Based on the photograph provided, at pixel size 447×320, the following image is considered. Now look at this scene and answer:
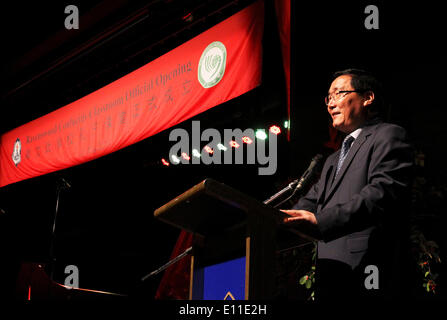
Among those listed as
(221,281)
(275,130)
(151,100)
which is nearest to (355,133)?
(221,281)

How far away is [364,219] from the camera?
1750mm

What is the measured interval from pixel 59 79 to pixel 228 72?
3.26m

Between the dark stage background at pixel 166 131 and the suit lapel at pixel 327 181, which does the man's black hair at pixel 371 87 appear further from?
the dark stage background at pixel 166 131

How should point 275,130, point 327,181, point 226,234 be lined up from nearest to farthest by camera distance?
point 226,234 → point 327,181 → point 275,130

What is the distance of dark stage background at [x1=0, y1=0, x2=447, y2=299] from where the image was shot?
3.86m

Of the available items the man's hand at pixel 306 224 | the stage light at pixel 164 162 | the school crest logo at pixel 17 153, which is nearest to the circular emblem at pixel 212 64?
the man's hand at pixel 306 224

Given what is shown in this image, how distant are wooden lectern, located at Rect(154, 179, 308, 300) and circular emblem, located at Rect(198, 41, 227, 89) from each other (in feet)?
6.39

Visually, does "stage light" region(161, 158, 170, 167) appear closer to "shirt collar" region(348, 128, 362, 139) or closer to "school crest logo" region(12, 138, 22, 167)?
"school crest logo" region(12, 138, 22, 167)

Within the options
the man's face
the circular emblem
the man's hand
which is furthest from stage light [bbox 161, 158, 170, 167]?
the man's hand

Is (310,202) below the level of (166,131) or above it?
below

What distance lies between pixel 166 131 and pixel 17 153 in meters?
2.06

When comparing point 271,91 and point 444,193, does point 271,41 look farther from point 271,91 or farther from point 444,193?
point 444,193

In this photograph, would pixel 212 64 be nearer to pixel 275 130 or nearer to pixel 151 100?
pixel 151 100
